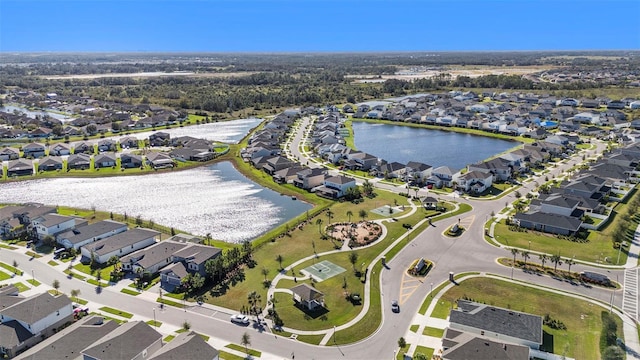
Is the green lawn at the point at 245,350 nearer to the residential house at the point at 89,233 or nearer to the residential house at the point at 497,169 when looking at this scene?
the residential house at the point at 89,233

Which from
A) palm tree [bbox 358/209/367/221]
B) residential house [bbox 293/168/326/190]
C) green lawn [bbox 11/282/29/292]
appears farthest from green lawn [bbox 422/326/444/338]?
residential house [bbox 293/168/326/190]

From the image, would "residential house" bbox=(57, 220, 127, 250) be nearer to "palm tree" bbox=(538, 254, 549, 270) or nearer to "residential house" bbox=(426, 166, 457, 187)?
"residential house" bbox=(426, 166, 457, 187)

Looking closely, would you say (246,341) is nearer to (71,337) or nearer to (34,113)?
(71,337)

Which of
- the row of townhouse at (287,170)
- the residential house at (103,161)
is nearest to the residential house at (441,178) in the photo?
the row of townhouse at (287,170)

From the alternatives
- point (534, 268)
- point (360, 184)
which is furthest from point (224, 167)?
point (534, 268)

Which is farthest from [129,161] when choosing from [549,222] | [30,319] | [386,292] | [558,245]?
[558,245]

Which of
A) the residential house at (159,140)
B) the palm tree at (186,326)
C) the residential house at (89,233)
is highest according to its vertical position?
the residential house at (159,140)

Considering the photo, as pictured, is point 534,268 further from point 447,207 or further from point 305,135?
point 305,135
